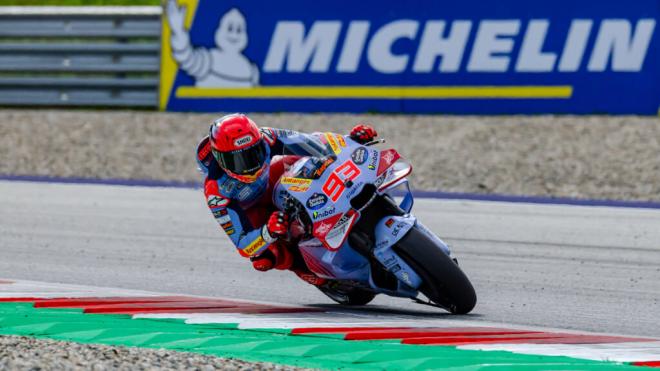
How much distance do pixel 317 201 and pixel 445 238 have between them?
393 cm

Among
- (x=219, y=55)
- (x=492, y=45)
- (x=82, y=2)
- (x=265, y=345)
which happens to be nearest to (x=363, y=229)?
(x=265, y=345)

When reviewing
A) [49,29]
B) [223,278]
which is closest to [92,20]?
[49,29]

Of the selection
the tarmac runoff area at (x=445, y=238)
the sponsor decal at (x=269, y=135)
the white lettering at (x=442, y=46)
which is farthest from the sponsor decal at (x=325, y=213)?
the white lettering at (x=442, y=46)

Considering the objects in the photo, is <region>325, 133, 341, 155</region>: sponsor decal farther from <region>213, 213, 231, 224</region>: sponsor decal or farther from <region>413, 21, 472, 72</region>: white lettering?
<region>413, 21, 472, 72</region>: white lettering

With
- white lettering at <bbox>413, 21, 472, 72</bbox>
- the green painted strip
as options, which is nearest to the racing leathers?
the green painted strip

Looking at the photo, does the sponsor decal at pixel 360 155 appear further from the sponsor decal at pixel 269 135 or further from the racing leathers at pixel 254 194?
the sponsor decal at pixel 269 135

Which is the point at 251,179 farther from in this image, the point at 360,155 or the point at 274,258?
the point at 360,155

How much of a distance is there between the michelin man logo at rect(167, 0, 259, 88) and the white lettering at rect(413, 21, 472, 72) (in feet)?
7.41

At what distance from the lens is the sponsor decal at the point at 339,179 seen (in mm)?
6375

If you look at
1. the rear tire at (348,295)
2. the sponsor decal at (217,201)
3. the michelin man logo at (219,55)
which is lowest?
the rear tire at (348,295)

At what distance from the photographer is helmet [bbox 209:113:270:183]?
6.42 m

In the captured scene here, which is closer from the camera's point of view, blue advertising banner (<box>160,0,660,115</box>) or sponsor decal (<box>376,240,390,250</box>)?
sponsor decal (<box>376,240,390,250</box>)

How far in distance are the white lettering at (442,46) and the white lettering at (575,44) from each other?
1.21 meters

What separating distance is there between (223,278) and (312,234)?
1.95 m
